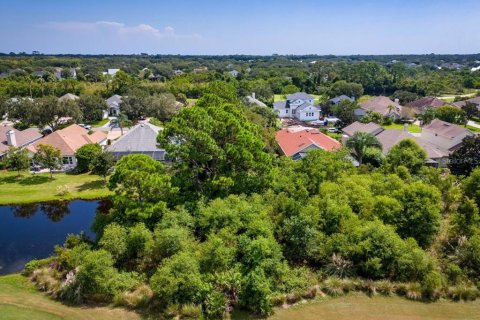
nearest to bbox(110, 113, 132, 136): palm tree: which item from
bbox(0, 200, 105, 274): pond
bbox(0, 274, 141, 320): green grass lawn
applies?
bbox(0, 200, 105, 274): pond

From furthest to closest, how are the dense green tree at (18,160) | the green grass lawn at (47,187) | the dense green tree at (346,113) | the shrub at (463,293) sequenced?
the dense green tree at (346,113)
the dense green tree at (18,160)
the green grass lawn at (47,187)
the shrub at (463,293)

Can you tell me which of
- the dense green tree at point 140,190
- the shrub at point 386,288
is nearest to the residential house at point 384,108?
the shrub at point 386,288

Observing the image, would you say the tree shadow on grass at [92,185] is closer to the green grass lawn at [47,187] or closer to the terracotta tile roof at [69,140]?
the green grass lawn at [47,187]

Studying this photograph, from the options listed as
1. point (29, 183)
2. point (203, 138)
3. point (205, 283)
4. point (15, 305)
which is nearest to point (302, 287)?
point (205, 283)

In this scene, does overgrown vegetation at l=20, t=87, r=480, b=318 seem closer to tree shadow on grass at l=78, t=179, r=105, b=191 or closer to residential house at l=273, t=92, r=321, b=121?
tree shadow on grass at l=78, t=179, r=105, b=191

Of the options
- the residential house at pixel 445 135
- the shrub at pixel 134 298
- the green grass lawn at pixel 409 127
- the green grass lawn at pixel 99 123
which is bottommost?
the shrub at pixel 134 298

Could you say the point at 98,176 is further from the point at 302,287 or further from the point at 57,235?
the point at 302,287
